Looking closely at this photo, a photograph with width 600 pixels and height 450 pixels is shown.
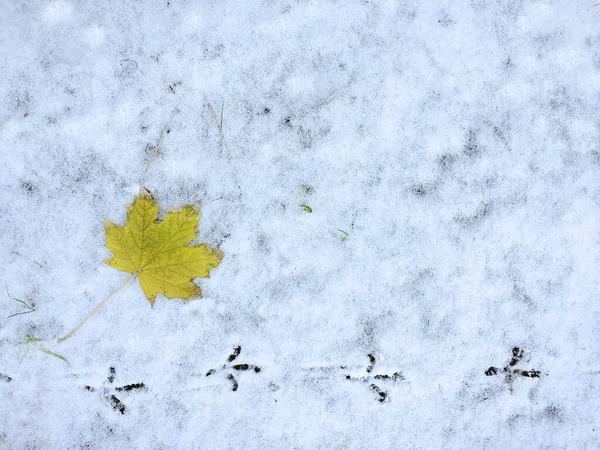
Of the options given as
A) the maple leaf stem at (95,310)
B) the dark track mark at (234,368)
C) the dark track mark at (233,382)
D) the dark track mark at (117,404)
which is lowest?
the dark track mark at (117,404)

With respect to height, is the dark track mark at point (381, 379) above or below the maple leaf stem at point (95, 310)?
below

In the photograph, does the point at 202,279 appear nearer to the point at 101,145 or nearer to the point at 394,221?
the point at 101,145

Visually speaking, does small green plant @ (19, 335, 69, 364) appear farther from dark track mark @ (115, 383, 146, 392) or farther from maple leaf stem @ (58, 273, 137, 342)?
dark track mark @ (115, 383, 146, 392)

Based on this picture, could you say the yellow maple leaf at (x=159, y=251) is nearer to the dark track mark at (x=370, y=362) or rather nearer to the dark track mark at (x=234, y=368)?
the dark track mark at (x=234, y=368)

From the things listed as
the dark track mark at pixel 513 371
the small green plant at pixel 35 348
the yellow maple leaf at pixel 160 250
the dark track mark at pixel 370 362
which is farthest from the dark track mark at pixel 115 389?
the dark track mark at pixel 513 371

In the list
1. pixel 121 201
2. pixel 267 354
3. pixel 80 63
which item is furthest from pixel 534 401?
pixel 80 63

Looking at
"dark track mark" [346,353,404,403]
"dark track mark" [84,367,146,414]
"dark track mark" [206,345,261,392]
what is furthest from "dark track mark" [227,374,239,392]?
"dark track mark" [346,353,404,403]
